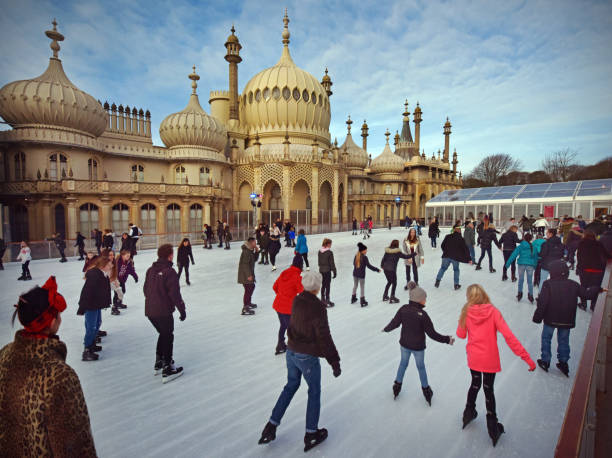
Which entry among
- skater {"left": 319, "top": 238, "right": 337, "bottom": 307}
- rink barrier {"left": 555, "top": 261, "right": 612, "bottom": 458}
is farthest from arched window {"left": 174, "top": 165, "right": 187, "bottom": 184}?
rink barrier {"left": 555, "top": 261, "right": 612, "bottom": 458}

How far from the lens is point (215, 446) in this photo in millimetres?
2924

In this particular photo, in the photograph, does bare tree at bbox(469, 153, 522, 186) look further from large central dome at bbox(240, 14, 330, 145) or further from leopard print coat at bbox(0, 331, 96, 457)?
leopard print coat at bbox(0, 331, 96, 457)

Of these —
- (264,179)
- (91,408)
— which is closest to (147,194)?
(264,179)

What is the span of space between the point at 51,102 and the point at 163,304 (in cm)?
2174

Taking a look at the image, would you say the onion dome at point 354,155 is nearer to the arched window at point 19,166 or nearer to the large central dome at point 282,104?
the large central dome at point 282,104

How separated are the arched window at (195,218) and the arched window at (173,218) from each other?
2.75 feet

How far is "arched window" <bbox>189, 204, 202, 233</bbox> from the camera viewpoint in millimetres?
23427

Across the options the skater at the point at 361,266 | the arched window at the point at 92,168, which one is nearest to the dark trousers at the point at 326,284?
the skater at the point at 361,266

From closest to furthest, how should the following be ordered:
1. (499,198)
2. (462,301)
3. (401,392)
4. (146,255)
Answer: (401,392) < (462,301) < (146,255) < (499,198)

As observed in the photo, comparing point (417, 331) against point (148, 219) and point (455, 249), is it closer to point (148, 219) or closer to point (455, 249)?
point (455, 249)

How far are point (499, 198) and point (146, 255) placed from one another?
95.6 ft

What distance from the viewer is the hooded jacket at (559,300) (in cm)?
399

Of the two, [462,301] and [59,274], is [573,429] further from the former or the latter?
[59,274]

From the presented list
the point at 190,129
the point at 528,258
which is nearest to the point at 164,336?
the point at 528,258
